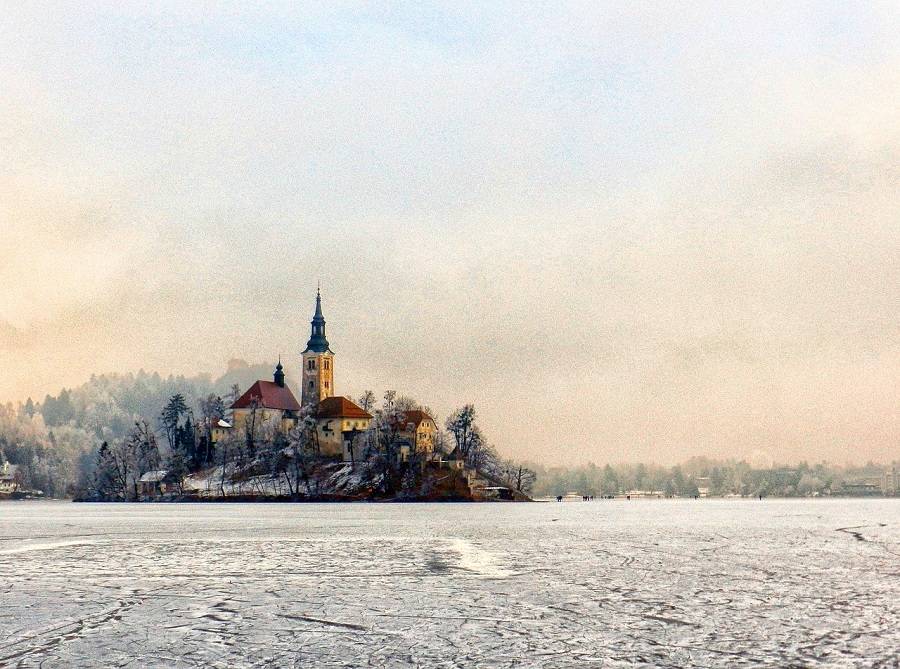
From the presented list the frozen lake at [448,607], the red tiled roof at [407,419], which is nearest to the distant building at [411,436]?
the red tiled roof at [407,419]

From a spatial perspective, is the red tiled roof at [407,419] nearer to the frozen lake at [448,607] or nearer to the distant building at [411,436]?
the distant building at [411,436]

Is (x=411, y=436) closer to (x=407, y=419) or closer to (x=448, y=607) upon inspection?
(x=407, y=419)

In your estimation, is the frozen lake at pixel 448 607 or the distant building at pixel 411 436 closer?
the frozen lake at pixel 448 607

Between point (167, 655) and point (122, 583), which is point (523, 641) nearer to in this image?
point (167, 655)

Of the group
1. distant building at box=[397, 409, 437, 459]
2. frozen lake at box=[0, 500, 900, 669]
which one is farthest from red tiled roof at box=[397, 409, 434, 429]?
frozen lake at box=[0, 500, 900, 669]

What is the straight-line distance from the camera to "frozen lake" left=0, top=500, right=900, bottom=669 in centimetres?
1789

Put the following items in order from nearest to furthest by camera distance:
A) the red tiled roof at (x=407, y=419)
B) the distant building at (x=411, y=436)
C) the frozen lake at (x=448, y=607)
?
the frozen lake at (x=448, y=607), the red tiled roof at (x=407, y=419), the distant building at (x=411, y=436)

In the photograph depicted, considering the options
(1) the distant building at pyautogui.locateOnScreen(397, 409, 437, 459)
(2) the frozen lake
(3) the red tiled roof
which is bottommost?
(2) the frozen lake

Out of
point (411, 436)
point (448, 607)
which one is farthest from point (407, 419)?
point (448, 607)

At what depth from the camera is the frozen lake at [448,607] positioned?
17.9 m

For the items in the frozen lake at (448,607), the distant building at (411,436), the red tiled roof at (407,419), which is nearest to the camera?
the frozen lake at (448,607)

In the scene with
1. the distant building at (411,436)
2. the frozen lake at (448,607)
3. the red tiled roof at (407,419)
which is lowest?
the frozen lake at (448,607)

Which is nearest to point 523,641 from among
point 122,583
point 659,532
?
point 122,583

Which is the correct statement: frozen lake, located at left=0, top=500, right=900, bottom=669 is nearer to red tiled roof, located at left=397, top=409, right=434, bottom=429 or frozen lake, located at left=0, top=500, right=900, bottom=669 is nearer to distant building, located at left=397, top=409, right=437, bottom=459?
red tiled roof, located at left=397, top=409, right=434, bottom=429
